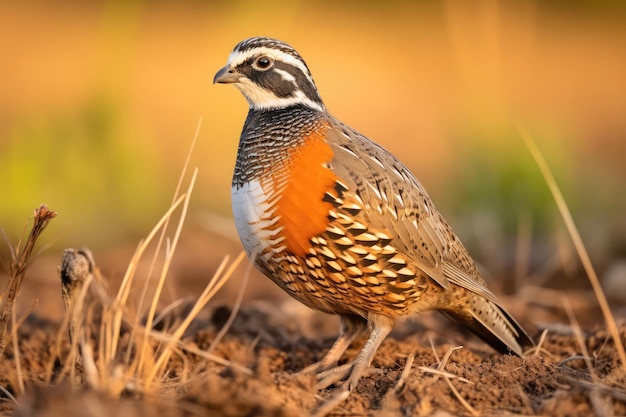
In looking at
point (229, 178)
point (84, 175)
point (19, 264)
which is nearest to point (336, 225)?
point (19, 264)

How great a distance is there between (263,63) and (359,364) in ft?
6.57

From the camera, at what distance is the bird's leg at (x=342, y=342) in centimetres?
535

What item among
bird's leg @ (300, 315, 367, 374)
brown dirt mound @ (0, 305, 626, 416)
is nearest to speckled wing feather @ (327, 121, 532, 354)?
brown dirt mound @ (0, 305, 626, 416)

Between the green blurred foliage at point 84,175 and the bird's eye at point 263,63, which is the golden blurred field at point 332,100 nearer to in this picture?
the green blurred foliage at point 84,175

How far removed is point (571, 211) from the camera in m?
8.88

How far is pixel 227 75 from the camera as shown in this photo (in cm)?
566

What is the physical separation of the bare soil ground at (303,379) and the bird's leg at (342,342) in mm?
182

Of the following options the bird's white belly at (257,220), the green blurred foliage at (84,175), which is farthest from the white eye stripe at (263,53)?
the green blurred foliage at (84,175)

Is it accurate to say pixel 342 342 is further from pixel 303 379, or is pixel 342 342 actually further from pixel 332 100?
pixel 332 100

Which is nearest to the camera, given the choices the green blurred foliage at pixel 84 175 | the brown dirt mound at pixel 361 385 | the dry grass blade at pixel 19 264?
the brown dirt mound at pixel 361 385

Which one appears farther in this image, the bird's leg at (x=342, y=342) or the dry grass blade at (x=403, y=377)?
the bird's leg at (x=342, y=342)

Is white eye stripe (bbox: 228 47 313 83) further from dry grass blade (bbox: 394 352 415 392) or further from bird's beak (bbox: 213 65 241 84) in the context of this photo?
dry grass blade (bbox: 394 352 415 392)

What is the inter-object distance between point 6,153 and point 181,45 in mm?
9915

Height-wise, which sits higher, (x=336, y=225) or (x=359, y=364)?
(x=336, y=225)
